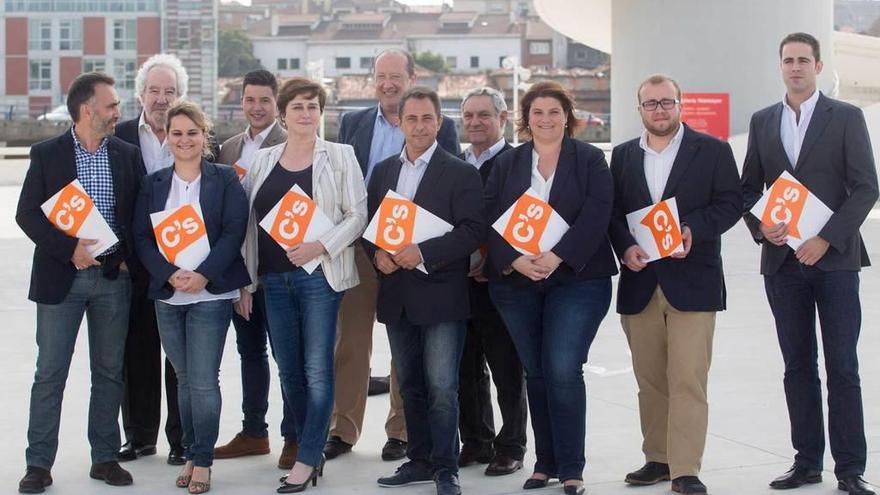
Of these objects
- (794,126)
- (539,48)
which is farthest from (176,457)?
(539,48)

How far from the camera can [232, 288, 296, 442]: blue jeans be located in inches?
247

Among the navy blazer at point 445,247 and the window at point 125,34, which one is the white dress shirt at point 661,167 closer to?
the navy blazer at point 445,247

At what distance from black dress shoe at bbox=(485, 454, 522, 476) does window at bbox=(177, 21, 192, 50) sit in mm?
91242

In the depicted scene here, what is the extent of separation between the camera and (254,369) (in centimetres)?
637

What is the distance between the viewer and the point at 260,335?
6.32 m

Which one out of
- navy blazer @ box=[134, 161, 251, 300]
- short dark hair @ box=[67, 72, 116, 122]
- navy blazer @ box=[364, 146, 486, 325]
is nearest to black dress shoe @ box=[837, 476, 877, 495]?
navy blazer @ box=[364, 146, 486, 325]

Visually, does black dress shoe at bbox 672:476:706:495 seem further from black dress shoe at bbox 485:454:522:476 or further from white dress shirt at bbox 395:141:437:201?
white dress shirt at bbox 395:141:437:201

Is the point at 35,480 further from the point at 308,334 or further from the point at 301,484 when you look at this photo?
the point at 308,334

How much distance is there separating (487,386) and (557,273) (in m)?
1.01

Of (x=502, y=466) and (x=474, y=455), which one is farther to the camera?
(x=474, y=455)

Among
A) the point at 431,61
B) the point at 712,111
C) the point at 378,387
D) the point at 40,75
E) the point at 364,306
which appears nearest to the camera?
the point at 364,306

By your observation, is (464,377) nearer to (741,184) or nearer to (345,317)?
(345,317)

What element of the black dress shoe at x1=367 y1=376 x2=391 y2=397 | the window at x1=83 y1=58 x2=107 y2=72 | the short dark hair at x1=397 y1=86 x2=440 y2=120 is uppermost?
the window at x1=83 y1=58 x2=107 y2=72

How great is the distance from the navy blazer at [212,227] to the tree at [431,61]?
9923cm
